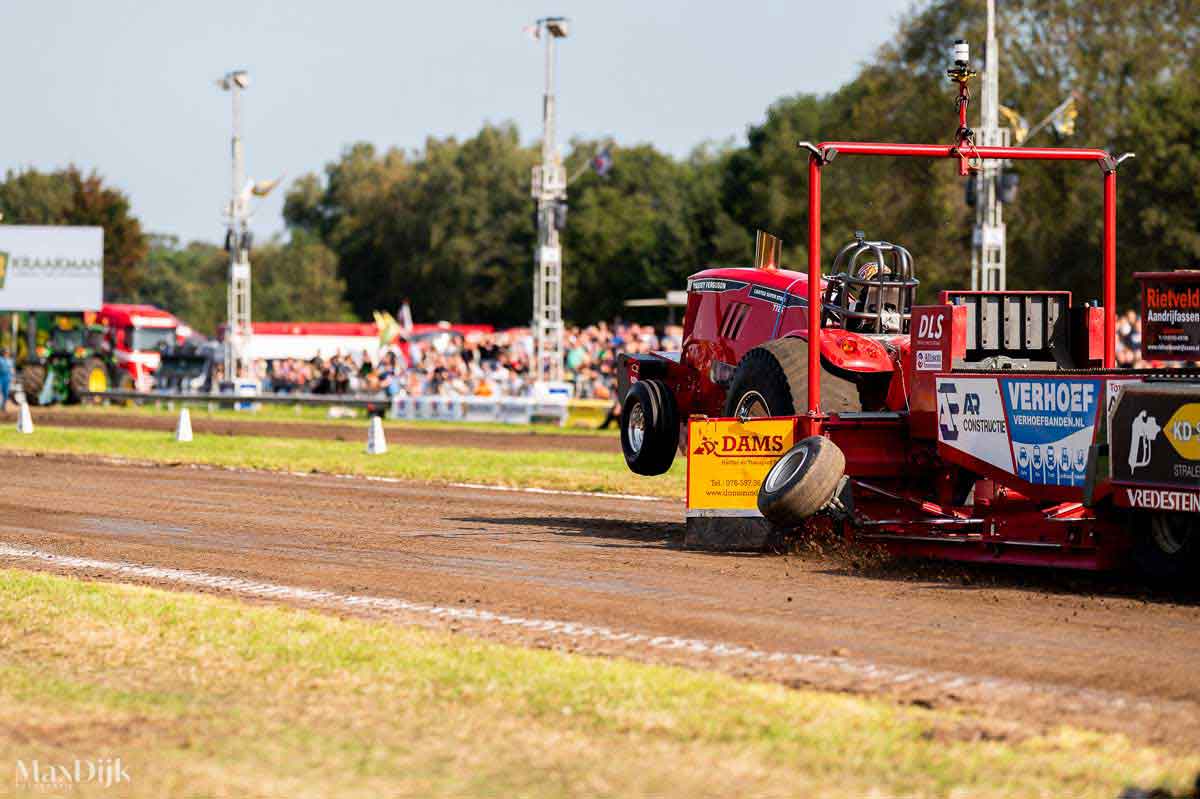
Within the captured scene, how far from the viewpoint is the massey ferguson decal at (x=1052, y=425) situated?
10539 mm

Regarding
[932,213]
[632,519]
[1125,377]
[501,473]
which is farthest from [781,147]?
[1125,377]

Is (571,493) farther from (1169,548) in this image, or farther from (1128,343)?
(1128,343)

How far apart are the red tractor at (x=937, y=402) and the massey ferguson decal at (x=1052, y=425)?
1 centimetres

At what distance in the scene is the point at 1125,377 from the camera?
10320 mm

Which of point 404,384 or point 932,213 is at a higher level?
point 932,213

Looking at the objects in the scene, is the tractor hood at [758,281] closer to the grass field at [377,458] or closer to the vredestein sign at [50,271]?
the grass field at [377,458]

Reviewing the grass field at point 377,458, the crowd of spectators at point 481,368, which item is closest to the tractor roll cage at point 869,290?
the grass field at point 377,458

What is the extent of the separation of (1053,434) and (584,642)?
373 cm

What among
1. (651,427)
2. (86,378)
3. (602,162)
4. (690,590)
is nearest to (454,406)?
(602,162)

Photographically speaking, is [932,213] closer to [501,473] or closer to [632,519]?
[501,473]

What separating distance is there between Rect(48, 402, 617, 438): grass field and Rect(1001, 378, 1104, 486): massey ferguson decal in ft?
67.3

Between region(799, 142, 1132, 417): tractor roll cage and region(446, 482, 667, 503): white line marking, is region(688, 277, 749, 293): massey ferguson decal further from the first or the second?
region(446, 482, 667, 503): white line marking

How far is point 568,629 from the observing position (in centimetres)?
902

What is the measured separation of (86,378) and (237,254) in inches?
231
